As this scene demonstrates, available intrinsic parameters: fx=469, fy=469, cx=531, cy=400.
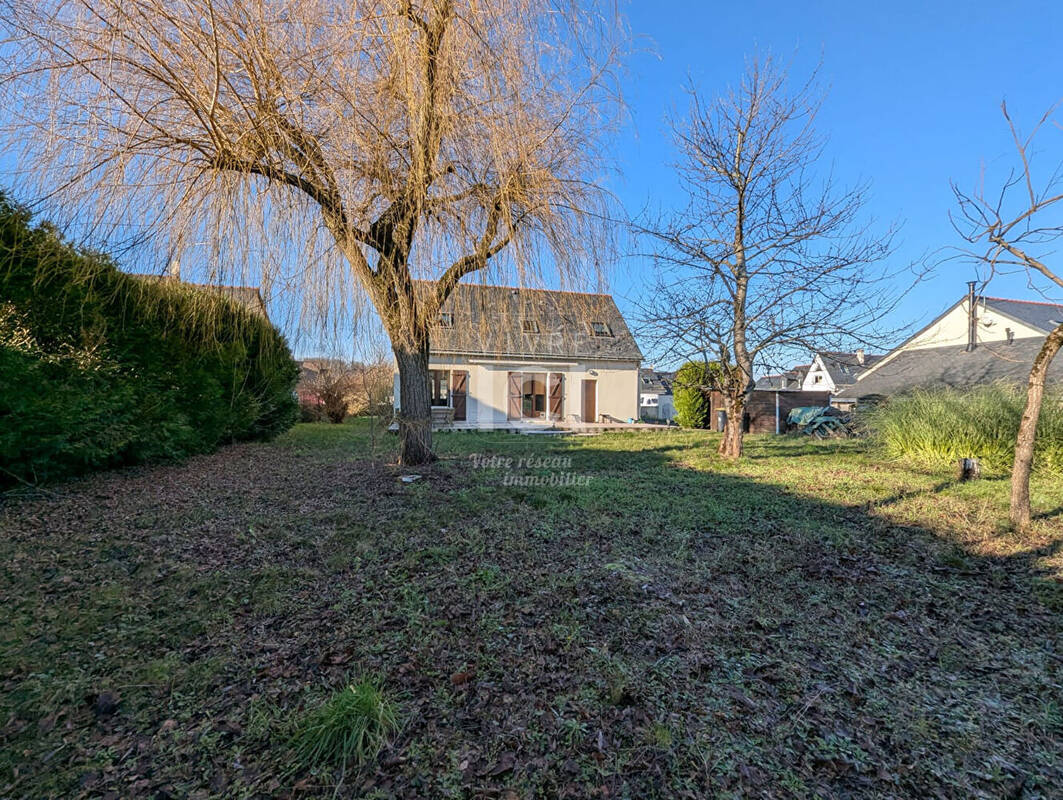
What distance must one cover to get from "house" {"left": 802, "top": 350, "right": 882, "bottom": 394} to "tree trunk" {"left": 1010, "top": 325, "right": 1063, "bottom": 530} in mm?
2504

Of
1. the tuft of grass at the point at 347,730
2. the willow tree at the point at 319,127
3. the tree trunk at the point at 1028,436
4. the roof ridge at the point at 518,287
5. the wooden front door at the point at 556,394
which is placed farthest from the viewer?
the wooden front door at the point at 556,394

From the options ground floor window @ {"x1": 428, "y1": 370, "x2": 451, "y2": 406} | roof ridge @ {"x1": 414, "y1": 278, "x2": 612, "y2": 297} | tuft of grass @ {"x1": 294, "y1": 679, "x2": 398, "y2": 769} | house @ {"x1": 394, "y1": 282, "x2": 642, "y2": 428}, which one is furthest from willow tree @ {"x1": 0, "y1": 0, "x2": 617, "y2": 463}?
ground floor window @ {"x1": 428, "y1": 370, "x2": 451, "y2": 406}

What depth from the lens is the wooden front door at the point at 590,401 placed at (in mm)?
15781

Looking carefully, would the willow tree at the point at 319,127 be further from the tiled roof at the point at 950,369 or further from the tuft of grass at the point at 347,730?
the tiled roof at the point at 950,369

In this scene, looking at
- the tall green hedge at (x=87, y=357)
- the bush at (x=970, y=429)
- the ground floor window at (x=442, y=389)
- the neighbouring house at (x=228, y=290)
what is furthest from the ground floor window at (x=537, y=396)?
the neighbouring house at (x=228, y=290)

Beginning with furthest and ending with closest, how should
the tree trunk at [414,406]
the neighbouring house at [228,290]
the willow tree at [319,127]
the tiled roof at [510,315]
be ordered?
the tree trunk at [414,406] → the tiled roof at [510,315] → the neighbouring house at [228,290] → the willow tree at [319,127]

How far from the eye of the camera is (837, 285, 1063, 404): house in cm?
1177

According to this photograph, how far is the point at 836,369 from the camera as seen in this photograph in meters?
30.5

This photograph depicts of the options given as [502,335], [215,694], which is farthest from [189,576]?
[502,335]

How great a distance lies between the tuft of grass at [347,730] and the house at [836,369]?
276 inches

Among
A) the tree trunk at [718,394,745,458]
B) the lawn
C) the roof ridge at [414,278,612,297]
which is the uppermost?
the roof ridge at [414,278,612,297]

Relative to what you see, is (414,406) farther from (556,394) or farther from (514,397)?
(556,394)

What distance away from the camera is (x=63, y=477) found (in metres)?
4.57

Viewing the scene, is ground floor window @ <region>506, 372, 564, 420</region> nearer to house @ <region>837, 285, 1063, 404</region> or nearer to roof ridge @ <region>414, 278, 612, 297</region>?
house @ <region>837, 285, 1063, 404</region>
